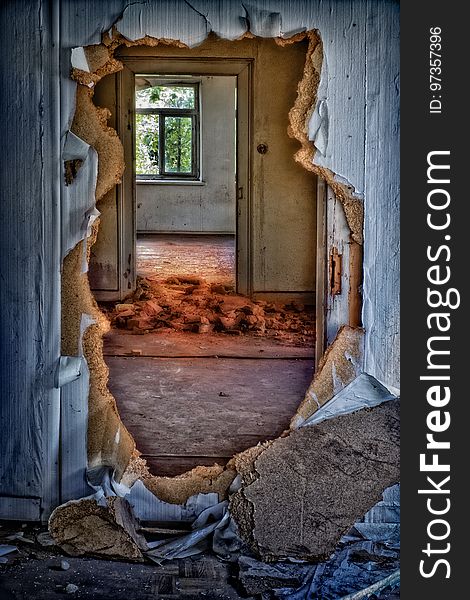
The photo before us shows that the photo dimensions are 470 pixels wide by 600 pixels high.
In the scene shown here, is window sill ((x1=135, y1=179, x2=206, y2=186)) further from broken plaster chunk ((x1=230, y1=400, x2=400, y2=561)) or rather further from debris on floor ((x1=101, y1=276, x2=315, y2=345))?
broken plaster chunk ((x1=230, y1=400, x2=400, y2=561))

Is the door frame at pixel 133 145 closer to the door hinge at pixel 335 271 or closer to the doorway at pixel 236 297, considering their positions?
the doorway at pixel 236 297

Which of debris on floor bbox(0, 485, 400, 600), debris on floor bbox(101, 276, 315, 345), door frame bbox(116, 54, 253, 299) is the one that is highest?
door frame bbox(116, 54, 253, 299)

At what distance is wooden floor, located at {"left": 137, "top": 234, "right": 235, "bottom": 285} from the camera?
11070mm

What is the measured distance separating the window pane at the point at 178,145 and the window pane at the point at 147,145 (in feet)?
0.87

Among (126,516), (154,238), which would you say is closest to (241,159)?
(126,516)

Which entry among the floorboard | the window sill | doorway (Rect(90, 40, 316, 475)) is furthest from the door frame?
the window sill

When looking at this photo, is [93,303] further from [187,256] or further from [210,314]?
[187,256]

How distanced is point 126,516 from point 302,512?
743 mm

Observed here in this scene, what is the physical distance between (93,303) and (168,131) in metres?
13.2

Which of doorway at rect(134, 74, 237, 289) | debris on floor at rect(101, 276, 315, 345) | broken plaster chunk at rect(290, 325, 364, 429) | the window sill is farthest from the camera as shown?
the window sill

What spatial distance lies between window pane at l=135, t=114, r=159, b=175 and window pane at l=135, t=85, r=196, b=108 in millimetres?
335

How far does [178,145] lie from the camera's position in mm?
16297

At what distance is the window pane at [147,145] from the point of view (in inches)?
647

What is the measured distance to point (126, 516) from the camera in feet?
11.3
